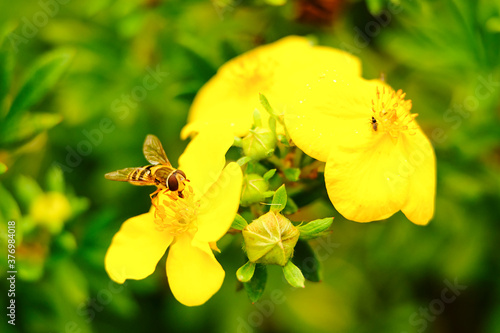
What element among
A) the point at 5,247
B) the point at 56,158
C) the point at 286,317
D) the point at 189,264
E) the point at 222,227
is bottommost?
the point at 286,317

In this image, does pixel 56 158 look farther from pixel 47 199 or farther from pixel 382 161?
pixel 382 161

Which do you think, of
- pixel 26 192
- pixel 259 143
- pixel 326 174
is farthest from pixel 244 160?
pixel 26 192

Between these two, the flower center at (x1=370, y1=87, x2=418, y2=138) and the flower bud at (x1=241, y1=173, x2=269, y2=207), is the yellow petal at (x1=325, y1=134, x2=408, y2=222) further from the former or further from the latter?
the flower bud at (x1=241, y1=173, x2=269, y2=207)

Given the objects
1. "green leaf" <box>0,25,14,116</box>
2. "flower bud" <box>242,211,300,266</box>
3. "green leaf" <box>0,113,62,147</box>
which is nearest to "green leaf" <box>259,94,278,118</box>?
"flower bud" <box>242,211,300,266</box>

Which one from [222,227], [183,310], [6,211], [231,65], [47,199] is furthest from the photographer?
[183,310]

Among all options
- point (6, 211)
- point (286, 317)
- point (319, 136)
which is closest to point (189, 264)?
point (319, 136)

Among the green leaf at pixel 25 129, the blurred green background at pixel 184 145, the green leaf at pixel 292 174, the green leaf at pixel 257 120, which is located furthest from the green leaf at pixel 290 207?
the green leaf at pixel 25 129

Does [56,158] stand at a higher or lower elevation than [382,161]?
lower

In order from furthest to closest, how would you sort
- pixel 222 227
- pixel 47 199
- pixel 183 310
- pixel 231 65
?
pixel 183 310 < pixel 47 199 < pixel 231 65 < pixel 222 227
